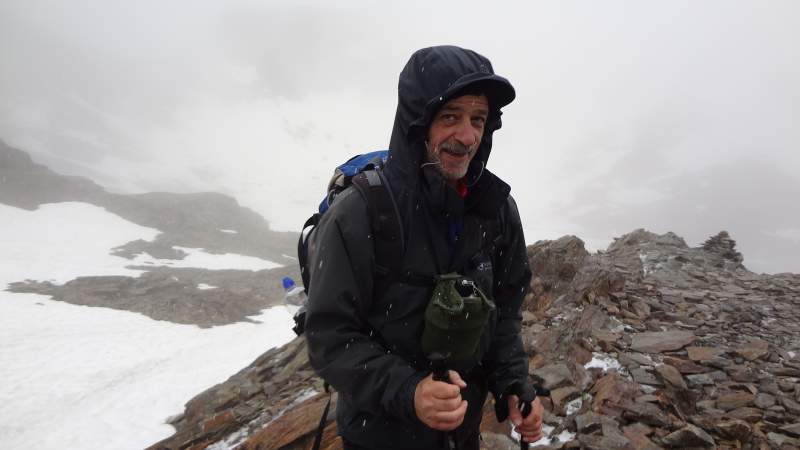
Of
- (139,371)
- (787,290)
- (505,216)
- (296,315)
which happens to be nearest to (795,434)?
(505,216)

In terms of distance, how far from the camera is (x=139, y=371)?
26.3m

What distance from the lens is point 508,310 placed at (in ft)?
10.6

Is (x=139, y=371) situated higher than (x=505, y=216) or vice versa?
(x=505, y=216)

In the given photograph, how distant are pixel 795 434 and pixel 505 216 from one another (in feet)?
18.7

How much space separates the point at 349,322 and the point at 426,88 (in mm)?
1560

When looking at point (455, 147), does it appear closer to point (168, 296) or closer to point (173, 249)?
point (168, 296)

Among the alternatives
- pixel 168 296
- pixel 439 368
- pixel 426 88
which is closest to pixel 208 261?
pixel 168 296

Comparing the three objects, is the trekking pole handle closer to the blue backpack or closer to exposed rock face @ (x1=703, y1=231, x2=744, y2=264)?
the blue backpack

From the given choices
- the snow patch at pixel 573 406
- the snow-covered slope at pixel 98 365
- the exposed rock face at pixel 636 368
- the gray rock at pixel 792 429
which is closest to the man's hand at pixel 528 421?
the exposed rock face at pixel 636 368

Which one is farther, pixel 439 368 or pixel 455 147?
pixel 455 147

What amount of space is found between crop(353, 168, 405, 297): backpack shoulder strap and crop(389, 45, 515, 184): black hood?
0.25 m

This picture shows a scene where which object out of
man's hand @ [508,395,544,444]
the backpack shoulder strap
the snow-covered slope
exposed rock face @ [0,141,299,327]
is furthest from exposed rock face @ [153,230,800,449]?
exposed rock face @ [0,141,299,327]

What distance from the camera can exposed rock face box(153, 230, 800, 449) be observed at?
564cm

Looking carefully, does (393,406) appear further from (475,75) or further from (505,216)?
(475,75)
